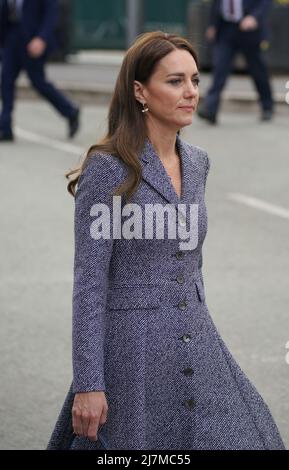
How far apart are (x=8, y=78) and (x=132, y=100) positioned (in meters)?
10.3

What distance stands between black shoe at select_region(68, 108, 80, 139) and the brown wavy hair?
33.5 feet

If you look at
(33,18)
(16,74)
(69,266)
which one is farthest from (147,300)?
(16,74)

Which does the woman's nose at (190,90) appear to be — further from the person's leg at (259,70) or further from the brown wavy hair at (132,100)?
the person's leg at (259,70)

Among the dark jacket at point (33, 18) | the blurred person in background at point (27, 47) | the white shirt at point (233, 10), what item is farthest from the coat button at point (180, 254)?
the white shirt at point (233, 10)

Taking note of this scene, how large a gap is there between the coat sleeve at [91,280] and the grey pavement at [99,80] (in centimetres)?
1308

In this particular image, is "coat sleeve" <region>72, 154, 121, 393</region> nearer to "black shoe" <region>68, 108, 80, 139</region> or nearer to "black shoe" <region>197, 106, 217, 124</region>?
"black shoe" <region>68, 108, 80, 139</region>

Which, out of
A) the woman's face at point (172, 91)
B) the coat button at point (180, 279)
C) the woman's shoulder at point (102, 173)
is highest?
the woman's face at point (172, 91)

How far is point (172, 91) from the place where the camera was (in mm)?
4141

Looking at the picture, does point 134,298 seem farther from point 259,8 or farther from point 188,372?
point 259,8

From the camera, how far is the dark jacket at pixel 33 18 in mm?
13992

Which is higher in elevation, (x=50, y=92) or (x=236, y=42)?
(x=236, y=42)

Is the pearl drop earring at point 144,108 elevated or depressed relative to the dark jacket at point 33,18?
elevated

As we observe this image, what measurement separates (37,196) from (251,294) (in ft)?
10.5

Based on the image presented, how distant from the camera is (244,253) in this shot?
932cm
